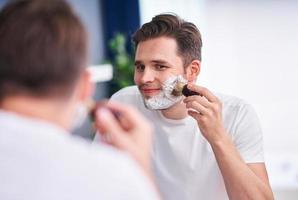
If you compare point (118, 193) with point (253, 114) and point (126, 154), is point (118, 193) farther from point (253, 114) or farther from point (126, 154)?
point (253, 114)

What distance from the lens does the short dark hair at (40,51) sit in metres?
0.67

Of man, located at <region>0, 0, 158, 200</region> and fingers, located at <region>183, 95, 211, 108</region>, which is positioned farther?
fingers, located at <region>183, 95, 211, 108</region>

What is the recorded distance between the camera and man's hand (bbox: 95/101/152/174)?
29.5 inches

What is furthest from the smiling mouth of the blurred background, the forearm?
the blurred background

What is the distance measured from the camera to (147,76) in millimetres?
1650

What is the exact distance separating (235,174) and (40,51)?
3.03ft

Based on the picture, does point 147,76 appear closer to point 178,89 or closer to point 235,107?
point 178,89

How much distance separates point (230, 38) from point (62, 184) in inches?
106

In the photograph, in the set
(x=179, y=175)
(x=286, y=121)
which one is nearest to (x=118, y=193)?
(x=179, y=175)

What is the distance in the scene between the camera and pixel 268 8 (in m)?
3.09

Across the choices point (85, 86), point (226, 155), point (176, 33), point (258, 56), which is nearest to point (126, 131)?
point (85, 86)

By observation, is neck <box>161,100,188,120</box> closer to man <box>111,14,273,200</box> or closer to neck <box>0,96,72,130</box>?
man <box>111,14,273,200</box>

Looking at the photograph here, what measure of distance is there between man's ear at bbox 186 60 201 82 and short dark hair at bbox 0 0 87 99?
3.49 ft

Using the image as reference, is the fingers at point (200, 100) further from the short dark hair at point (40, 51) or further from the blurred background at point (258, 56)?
the blurred background at point (258, 56)
